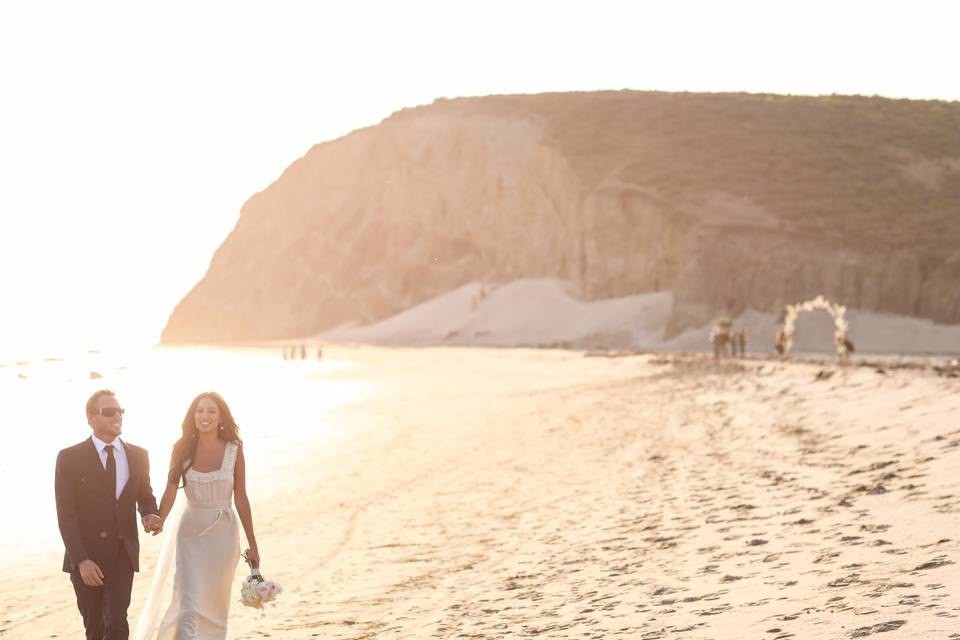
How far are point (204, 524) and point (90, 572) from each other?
625mm

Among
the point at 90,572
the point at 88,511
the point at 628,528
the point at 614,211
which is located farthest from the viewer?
the point at 614,211

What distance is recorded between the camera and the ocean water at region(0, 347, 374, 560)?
1611 centimetres

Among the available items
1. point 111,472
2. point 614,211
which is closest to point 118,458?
point 111,472

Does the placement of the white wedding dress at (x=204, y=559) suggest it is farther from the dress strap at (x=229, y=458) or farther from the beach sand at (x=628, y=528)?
the beach sand at (x=628, y=528)

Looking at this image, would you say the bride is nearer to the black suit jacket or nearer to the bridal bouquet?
the bridal bouquet

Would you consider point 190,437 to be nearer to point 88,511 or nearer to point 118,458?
point 118,458

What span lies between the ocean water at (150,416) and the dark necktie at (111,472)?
348 centimetres

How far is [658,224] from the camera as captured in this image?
86.6 m

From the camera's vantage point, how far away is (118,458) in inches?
239

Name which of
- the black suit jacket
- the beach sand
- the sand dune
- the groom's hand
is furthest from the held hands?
the sand dune

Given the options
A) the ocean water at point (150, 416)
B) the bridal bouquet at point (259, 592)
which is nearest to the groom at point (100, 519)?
the bridal bouquet at point (259, 592)

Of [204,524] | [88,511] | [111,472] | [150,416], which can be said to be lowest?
[150,416]

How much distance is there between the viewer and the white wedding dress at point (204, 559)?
19.8ft

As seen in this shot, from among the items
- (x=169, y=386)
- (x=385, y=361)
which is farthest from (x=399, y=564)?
(x=385, y=361)
